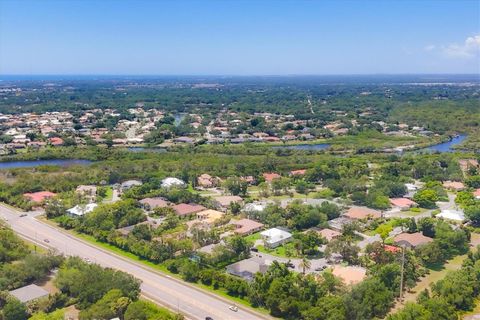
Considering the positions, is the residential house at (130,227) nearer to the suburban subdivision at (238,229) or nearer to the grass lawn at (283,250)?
the suburban subdivision at (238,229)

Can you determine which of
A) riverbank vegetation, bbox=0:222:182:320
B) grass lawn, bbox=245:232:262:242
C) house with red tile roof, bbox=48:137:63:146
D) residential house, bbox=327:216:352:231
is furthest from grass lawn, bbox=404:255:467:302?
house with red tile roof, bbox=48:137:63:146

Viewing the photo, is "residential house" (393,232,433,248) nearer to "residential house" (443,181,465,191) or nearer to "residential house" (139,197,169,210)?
"residential house" (443,181,465,191)

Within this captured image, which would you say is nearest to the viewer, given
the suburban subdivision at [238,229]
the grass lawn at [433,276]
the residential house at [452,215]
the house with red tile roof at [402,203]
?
the suburban subdivision at [238,229]

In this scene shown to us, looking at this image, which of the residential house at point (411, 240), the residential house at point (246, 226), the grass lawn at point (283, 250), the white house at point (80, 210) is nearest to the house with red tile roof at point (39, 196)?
the white house at point (80, 210)

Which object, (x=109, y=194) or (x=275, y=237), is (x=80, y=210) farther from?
(x=275, y=237)

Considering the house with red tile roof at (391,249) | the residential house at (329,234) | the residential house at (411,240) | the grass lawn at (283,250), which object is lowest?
the grass lawn at (283,250)

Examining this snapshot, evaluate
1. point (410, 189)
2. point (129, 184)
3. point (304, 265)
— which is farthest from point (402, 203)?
point (129, 184)

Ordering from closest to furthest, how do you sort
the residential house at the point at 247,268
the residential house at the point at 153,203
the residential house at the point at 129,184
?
the residential house at the point at 247,268 → the residential house at the point at 153,203 → the residential house at the point at 129,184
